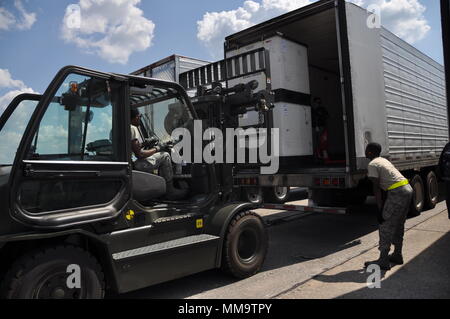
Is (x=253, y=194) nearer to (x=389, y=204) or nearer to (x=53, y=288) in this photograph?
(x=389, y=204)

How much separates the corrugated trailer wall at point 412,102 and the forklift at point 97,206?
11.8 ft

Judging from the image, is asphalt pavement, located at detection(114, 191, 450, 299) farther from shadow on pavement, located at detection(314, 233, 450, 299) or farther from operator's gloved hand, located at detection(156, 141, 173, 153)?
operator's gloved hand, located at detection(156, 141, 173, 153)

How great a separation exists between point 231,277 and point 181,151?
1661 millimetres

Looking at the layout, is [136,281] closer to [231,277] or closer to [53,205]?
[53,205]

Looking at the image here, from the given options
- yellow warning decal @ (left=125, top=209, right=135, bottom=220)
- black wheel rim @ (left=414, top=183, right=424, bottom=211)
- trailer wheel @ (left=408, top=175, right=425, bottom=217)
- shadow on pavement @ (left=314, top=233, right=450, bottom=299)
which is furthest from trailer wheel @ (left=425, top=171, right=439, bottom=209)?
yellow warning decal @ (left=125, top=209, right=135, bottom=220)

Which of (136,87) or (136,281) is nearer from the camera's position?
(136,281)

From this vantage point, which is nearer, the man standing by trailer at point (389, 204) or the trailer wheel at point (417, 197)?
the man standing by trailer at point (389, 204)

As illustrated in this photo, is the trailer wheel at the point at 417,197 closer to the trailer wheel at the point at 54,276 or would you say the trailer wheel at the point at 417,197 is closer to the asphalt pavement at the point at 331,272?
the asphalt pavement at the point at 331,272

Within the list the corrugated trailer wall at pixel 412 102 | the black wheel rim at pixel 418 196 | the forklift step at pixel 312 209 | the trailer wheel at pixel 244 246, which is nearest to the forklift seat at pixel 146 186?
the trailer wheel at pixel 244 246

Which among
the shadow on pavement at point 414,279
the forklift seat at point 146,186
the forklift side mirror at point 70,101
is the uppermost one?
the forklift side mirror at point 70,101

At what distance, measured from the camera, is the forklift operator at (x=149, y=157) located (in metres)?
3.70

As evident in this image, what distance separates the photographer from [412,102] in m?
7.88
